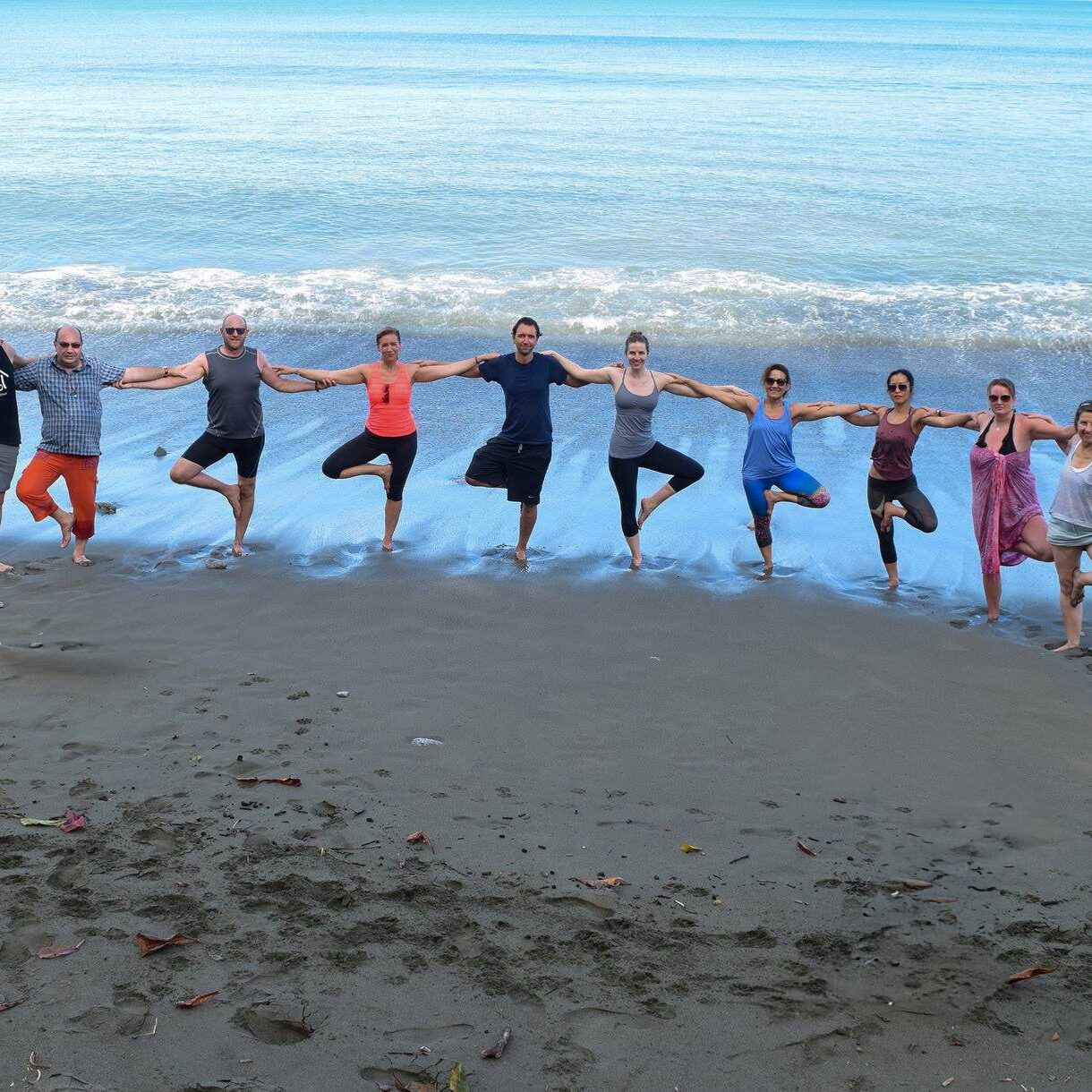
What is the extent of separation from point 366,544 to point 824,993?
20.0 ft

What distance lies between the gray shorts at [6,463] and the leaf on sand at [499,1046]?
696cm

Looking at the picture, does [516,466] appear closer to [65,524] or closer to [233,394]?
[233,394]

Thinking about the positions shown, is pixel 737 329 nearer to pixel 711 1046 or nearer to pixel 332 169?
pixel 711 1046

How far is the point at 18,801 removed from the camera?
18.9ft

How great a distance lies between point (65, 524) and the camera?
9586mm

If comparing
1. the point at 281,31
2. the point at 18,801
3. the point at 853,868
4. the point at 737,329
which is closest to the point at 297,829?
the point at 18,801

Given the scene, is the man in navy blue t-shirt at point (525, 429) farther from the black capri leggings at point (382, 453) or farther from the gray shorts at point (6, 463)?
the gray shorts at point (6, 463)

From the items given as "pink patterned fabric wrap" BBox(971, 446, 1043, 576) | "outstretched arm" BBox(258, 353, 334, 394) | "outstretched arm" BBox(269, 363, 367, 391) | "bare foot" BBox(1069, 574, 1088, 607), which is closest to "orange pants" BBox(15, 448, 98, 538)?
"outstretched arm" BBox(258, 353, 334, 394)

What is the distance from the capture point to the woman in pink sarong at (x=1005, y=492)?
862 cm

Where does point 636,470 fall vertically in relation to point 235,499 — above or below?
above

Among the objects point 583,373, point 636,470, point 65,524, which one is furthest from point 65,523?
point 636,470

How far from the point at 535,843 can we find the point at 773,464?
15.7 ft

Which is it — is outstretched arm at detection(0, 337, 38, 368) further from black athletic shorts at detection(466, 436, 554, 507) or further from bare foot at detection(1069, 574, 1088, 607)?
bare foot at detection(1069, 574, 1088, 607)

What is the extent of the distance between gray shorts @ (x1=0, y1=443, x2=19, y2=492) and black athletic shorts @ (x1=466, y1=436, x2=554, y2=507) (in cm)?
368
